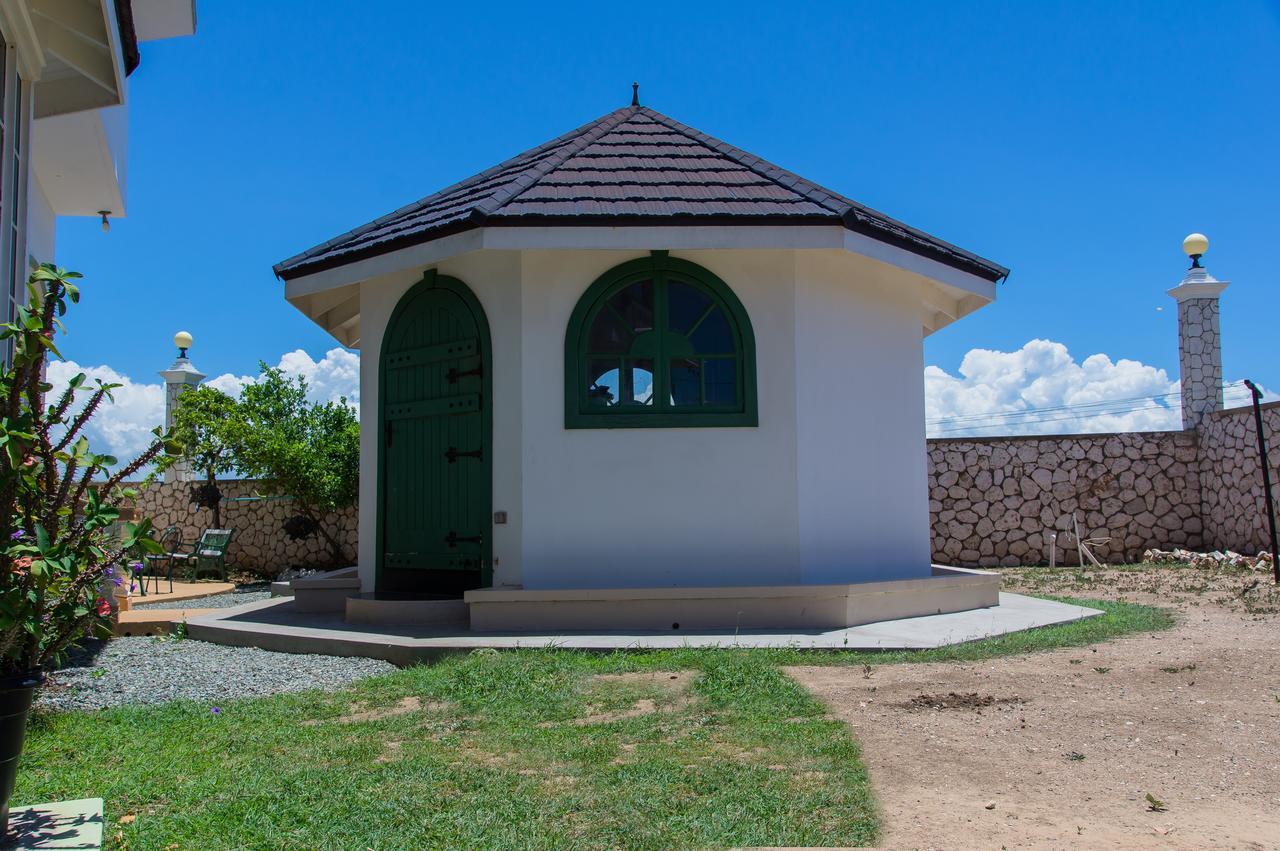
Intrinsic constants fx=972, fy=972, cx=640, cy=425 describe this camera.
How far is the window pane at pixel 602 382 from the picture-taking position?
859 centimetres

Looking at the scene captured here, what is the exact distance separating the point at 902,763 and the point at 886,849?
1.07 metres

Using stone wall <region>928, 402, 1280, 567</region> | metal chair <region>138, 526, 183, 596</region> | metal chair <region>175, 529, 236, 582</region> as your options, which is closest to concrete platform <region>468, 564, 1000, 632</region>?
metal chair <region>138, 526, 183, 596</region>

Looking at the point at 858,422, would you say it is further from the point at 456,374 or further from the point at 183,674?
the point at 183,674

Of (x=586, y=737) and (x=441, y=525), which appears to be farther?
(x=441, y=525)

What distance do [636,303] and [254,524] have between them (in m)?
13.1

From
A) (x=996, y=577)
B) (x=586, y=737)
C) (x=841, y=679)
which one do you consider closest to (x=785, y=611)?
(x=841, y=679)

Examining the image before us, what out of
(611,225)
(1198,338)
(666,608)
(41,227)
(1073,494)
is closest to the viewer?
(666,608)

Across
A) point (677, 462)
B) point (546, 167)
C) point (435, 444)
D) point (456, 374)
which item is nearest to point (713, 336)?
point (677, 462)

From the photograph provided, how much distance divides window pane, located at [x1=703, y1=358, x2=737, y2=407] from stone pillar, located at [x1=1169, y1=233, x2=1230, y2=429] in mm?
11654

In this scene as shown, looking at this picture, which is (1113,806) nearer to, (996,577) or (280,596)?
(996,577)

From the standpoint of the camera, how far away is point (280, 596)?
453 inches

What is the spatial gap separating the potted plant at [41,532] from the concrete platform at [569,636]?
393 centimetres

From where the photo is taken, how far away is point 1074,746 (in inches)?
180

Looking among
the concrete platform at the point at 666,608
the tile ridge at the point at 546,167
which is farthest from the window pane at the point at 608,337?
the concrete platform at the point at 666,608
